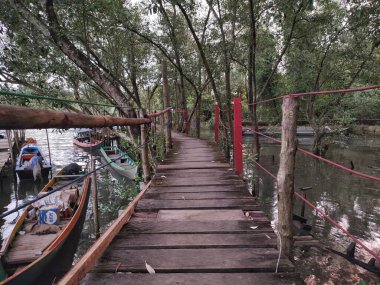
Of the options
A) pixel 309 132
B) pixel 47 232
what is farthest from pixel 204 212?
pixel 309 132

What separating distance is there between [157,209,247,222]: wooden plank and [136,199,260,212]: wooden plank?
4.4 inches

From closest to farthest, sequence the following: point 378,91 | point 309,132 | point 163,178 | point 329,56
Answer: point 163,178 < point 329,56 < point 378,91 < point 309,132

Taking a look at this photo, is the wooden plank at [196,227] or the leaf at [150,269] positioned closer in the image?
the leaf at [150,269]

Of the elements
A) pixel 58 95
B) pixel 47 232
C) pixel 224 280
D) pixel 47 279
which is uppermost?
pixel 58 95

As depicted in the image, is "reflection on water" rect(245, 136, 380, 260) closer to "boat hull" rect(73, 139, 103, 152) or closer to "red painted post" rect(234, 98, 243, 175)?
"red painted post" rect(234, 98, 243, 175)

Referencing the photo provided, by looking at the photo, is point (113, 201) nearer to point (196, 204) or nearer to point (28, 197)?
point (28, 197)

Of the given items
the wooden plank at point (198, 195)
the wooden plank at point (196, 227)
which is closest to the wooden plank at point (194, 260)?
the wooden plank at point (196, 227)

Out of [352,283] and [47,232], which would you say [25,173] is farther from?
[352,283]

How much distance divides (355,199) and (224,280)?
34.9 ft

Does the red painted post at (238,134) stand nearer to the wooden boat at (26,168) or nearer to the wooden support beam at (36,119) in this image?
the wooden support beam at (36,119)

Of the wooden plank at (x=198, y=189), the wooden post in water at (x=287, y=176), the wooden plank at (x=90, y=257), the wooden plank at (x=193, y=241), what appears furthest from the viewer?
the wooden plank at (x=198, y=189)

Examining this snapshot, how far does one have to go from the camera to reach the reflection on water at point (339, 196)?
7.88 m

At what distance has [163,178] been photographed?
4781 mm

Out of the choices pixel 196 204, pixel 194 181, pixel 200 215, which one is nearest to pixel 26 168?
pixel 194 181
